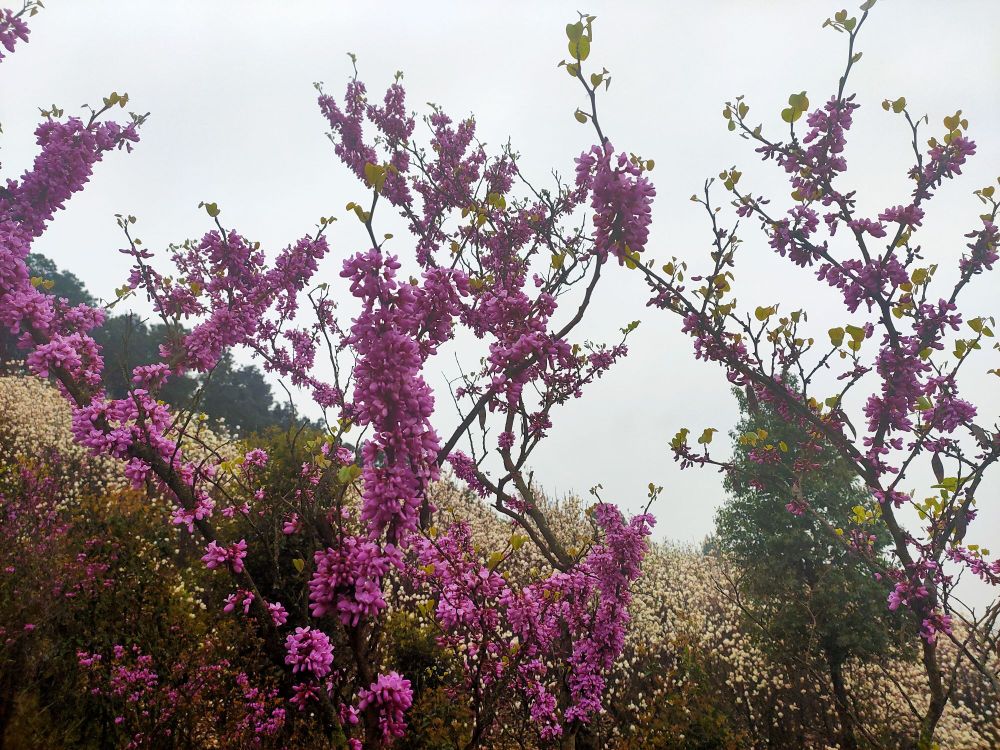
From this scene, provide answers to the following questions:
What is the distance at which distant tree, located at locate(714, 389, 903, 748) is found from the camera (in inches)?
496

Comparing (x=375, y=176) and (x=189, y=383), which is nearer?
(x=375, y=176)

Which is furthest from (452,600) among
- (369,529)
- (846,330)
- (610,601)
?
(846,330)

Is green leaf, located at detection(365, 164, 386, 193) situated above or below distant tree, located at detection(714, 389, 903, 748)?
below

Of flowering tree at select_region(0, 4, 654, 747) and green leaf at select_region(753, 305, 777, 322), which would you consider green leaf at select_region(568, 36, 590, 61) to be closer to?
flowering tree at select_region(0, 4, 654, 747)

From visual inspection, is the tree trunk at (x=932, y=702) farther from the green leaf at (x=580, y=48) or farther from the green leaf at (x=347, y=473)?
the green leaf at (x=580, y=48)

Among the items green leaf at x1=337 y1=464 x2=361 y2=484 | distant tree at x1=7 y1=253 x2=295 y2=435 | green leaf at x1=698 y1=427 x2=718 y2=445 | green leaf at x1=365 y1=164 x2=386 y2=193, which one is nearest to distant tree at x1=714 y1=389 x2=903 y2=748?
green leaf at x1=698 y1=427 x2=718 y2=445

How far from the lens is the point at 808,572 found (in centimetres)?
1496

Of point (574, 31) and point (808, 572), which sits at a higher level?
point (808, 572)

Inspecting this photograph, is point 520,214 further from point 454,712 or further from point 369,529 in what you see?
point 454,712

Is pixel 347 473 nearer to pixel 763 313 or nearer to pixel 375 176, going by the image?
pixel 375 176

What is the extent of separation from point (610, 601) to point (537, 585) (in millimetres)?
1097

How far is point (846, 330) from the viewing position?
3.83 meters

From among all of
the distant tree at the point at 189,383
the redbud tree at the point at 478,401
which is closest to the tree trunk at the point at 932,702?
the redbud tree at the point at 478,401

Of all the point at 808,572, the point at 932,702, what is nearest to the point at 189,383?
the point at 808,572
